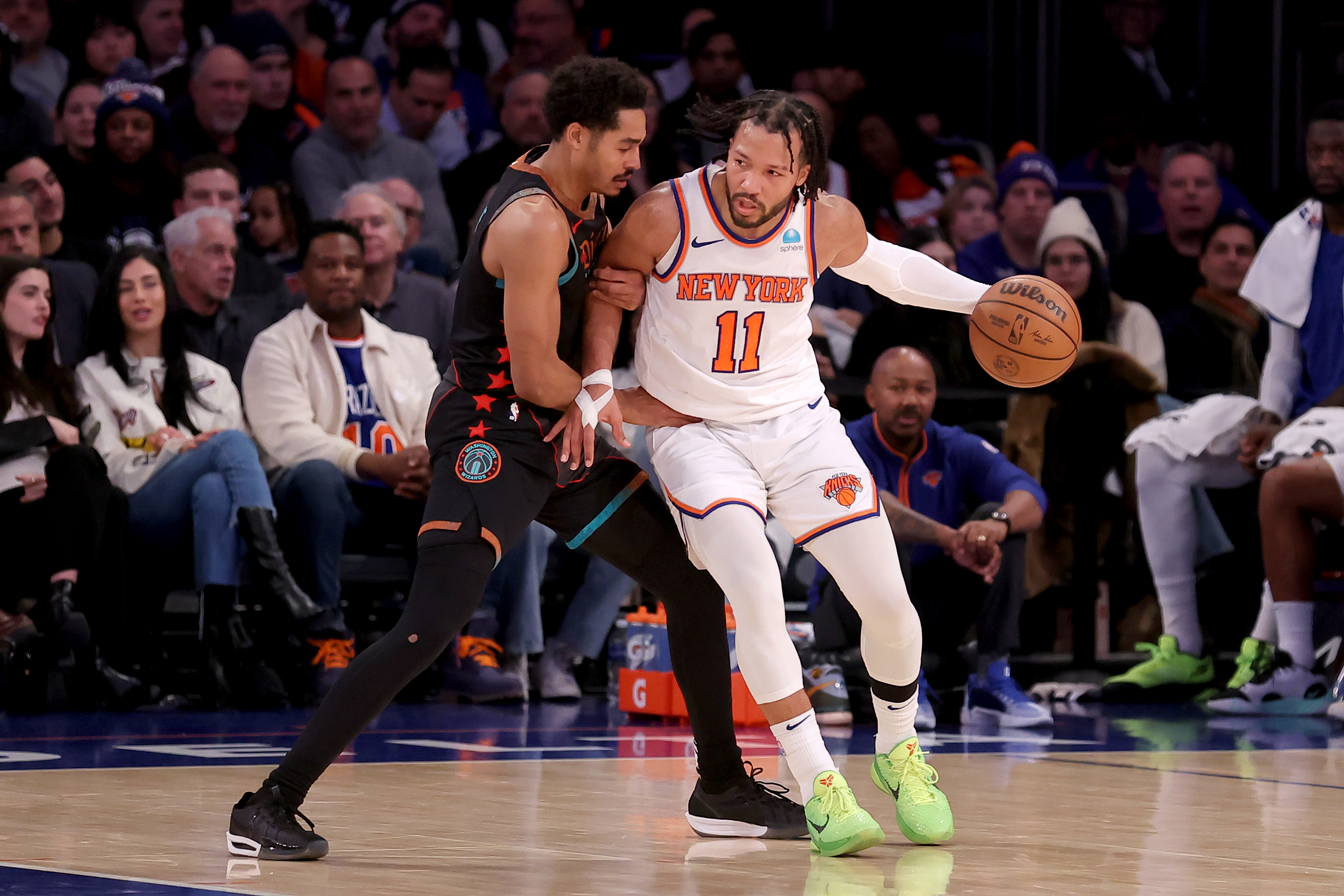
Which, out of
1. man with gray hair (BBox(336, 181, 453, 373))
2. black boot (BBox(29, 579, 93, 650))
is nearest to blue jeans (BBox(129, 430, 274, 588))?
black boot (BBox(29, 579, 93, 650))

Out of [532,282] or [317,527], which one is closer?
[532,282]

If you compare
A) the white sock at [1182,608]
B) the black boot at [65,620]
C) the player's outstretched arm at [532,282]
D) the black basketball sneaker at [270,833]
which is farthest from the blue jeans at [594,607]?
the black basketball sneaker at [270,833]

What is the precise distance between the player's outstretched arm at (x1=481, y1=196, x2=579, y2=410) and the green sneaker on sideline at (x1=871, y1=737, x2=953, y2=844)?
1.15m

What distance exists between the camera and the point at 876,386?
6.80 metres

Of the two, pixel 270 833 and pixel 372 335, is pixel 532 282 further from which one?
pixel 372 335

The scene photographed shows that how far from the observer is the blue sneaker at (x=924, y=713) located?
6477 millimetres

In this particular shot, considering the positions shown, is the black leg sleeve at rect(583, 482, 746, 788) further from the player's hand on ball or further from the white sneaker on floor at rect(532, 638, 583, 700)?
the white sneaker on floor at rect(532, 638, 583, 700)

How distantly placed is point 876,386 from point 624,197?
303cm

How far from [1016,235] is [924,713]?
3.31 m

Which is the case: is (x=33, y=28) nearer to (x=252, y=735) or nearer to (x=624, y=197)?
(x=624, y=197)

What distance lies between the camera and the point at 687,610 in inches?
165

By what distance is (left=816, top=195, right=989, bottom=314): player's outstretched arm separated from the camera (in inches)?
171

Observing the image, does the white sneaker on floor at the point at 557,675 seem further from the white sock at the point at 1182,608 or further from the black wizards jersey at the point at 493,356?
the black wizards jersey at the point at 493,356

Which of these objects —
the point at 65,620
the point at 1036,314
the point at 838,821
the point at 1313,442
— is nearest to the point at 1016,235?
the point at 1313,442
